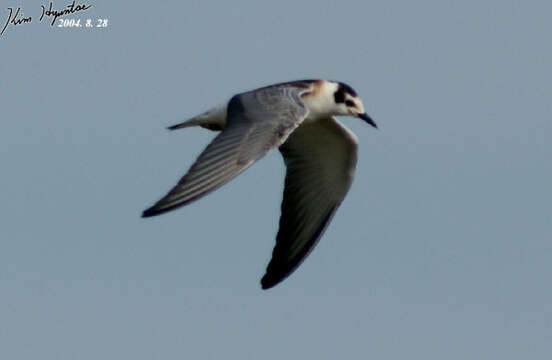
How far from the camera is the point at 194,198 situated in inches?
621

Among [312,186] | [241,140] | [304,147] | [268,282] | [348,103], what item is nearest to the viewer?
[241,140]

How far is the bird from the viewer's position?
60.1 feet

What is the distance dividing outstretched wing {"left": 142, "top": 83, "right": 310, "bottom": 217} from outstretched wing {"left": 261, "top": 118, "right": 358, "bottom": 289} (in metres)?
1.71

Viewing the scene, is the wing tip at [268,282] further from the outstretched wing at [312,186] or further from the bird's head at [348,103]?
the bird's head at [348,103]

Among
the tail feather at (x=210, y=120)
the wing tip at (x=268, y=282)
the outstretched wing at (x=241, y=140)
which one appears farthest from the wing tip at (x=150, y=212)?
the wing tip at (x=268, y=282)

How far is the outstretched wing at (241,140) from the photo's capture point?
52.3 ft

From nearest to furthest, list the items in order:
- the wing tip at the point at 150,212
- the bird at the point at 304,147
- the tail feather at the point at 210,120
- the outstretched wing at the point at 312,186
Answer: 1. the wing tip at the point at 150,212
2. the bird at the point at 304,147
3. the tail feather at the point at 210,120
4. the outstretched wing at the point at 312,186

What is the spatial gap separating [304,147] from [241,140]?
4.03 meters

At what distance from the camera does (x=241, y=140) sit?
1708 cm

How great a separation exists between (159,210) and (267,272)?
5.26 meters

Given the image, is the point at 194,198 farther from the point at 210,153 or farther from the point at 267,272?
the point at 267,272

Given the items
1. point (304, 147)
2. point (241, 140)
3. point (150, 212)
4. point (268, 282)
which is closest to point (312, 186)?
point (304, 147)

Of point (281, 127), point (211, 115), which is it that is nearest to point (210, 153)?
point (281, 127)

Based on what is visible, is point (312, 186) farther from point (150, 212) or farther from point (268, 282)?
point (150, 212)
